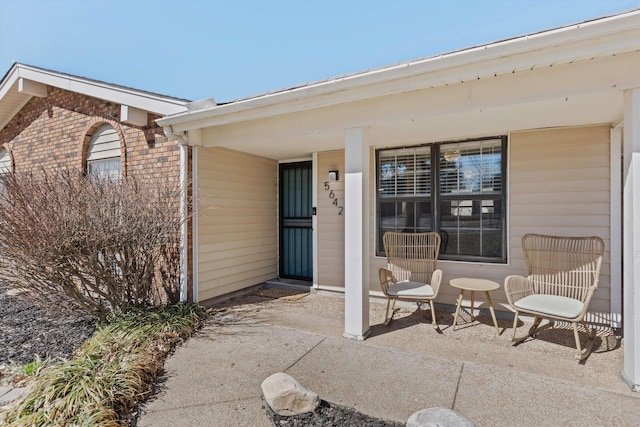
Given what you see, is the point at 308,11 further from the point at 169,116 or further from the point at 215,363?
the point at 215,363

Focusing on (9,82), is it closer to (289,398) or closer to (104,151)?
(104,151)

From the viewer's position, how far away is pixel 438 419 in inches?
79.2

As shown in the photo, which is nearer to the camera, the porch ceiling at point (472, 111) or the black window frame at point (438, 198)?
the porch ceiling at point (472, 111)

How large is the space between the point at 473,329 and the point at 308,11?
5.95 meters

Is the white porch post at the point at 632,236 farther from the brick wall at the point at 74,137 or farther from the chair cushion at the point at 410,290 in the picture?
the brick wall at the point at 74,137

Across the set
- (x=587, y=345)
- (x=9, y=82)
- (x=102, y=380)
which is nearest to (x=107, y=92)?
(x=9, y=82)

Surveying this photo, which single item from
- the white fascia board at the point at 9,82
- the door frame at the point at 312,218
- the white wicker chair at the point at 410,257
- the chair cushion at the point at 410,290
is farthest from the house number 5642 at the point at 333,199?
the white fascia board at the point at 9,82

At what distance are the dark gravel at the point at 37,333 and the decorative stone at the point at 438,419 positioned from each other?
3541mm

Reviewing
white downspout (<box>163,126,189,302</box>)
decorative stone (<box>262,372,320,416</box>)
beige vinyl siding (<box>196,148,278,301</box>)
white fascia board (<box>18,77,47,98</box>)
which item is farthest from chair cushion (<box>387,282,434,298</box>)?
white fascia board (<box>18,77,47,98</box>)

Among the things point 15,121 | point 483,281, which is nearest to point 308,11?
point 483,281

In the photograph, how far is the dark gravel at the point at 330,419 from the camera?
2.29 meters

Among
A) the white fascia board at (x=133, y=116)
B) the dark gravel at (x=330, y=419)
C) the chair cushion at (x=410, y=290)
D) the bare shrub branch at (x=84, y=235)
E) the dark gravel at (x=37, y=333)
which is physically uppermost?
the white fascia board at (x=133, y=116)

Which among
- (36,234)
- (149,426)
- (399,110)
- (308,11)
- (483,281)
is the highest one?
(308,11)

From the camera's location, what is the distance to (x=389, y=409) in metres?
2.43
